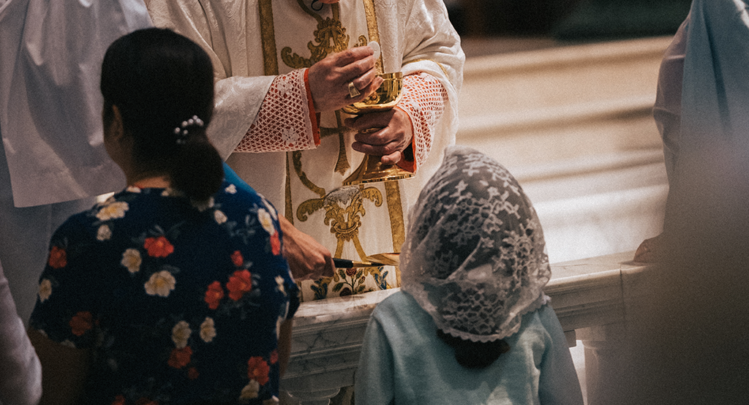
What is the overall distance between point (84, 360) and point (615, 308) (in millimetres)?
1572

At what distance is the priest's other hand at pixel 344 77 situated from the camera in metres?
1.58

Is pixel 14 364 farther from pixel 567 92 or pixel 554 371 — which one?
pixel 567 92

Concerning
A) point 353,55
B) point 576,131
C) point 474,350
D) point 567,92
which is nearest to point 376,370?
point 474,350

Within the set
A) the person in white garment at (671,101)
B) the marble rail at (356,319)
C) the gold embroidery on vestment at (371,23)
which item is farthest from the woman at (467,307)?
the person in white garment at (671,101)

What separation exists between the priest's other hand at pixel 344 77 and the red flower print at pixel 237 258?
0.66 meters

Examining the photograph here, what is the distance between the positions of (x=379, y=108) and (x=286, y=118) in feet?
0.81

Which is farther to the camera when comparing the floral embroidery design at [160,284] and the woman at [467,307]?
the woman at [467,307]

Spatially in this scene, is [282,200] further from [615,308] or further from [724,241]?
[724,241]

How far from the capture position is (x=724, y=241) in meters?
2.13

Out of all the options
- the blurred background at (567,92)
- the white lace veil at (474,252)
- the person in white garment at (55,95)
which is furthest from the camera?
the blurred background at (567,92)

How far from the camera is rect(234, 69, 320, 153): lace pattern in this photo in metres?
1.68

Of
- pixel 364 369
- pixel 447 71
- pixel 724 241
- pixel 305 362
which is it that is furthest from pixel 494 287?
pixel 724 241

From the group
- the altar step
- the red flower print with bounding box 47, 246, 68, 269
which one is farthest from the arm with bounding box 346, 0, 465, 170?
the altar step

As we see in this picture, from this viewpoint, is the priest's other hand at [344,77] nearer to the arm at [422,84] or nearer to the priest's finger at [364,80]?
the priest's finger at [364,80]
